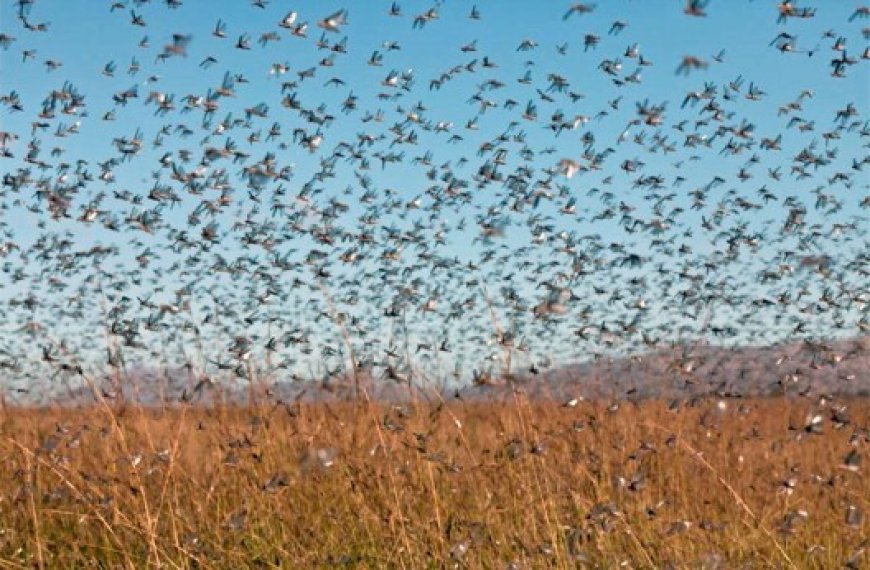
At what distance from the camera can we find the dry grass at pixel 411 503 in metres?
5.36

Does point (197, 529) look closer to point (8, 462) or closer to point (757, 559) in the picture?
point (8, 462)

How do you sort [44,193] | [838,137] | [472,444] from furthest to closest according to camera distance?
[838,137] < [472,444] < [44,193]

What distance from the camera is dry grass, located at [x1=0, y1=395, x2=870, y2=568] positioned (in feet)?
17.6

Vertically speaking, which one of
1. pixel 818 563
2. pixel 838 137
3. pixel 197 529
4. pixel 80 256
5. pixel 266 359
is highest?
pixel 838 137

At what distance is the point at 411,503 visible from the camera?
6.76m

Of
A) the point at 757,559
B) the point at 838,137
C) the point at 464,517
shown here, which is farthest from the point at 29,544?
the point at 838,137

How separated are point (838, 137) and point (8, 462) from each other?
8243 mm

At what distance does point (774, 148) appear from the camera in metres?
10.6

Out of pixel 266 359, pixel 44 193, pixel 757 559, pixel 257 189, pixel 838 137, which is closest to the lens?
pixel 757 559

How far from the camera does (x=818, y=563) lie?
5824 millimetres

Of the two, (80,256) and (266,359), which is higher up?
(80,256)

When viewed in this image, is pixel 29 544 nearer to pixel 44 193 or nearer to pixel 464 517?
pixel 44 193

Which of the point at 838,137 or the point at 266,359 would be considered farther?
the point at 838,137

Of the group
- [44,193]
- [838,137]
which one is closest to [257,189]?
[44,193]
